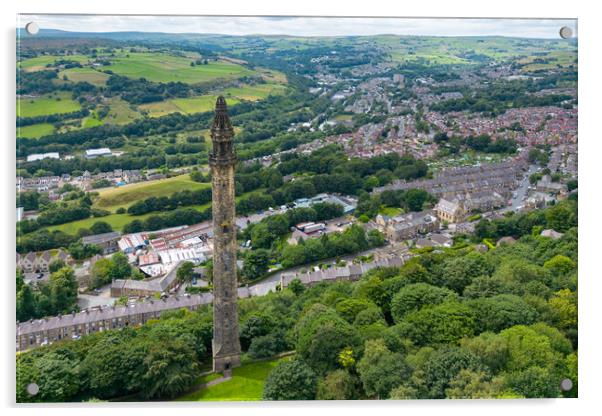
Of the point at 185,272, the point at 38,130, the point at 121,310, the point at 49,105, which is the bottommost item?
the point at 121,310


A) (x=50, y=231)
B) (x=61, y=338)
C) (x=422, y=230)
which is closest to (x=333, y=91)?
(x=422, y=230)

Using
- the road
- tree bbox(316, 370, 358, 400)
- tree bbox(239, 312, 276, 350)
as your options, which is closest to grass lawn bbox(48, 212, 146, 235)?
the road

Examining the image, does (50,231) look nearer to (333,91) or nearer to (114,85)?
(114,85)

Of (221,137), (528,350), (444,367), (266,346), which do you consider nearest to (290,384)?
(266,346)

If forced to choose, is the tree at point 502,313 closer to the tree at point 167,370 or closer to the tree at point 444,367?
the tree at point 444,367

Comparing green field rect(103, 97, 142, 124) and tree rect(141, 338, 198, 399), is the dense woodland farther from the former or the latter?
green field rect(103, 97, 142, 124)

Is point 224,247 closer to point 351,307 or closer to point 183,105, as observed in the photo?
point 351,307

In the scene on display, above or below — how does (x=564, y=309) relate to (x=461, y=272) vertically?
below
